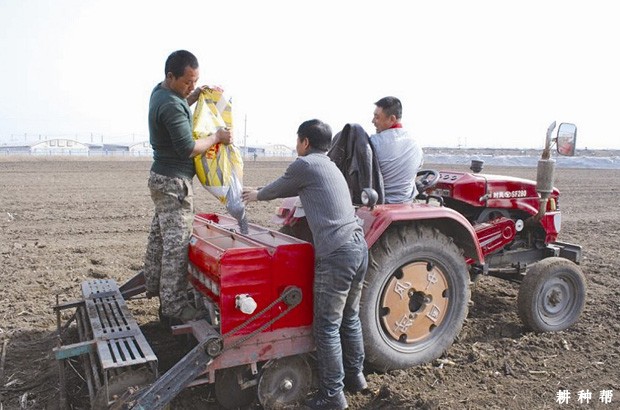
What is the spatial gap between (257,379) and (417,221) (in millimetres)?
1596

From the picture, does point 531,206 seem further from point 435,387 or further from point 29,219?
point 29,219

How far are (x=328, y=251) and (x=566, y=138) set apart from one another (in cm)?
253

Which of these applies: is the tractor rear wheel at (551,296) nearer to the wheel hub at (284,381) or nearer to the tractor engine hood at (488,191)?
the tractor engine hood at (488,191)

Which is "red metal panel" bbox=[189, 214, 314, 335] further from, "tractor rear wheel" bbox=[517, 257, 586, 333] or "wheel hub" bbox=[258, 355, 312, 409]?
"tractor rear wheel" bbox=[517, 257, 586, 333]

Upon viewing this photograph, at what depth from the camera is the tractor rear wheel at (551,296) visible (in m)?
4.44

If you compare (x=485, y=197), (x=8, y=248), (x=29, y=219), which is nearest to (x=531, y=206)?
(x=485, y=197)

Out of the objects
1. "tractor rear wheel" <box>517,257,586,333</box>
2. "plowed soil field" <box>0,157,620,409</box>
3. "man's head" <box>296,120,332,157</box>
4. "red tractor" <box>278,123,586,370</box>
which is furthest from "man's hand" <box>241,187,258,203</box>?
"tractor rear wheel" <box>517,257,586,333</box>

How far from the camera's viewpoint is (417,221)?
3834 mm

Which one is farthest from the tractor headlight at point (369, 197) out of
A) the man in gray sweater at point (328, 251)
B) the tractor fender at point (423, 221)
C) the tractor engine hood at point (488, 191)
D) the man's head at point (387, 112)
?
the tractor engine hood at point (488, 191)

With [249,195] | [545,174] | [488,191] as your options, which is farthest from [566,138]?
[249,195]

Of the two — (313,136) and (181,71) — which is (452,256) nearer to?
(313,136)

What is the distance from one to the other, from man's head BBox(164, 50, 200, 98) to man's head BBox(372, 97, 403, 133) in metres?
1.52

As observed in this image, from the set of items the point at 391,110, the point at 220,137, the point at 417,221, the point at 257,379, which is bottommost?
the point at 257,379

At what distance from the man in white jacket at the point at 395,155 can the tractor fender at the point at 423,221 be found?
0.81 ft
